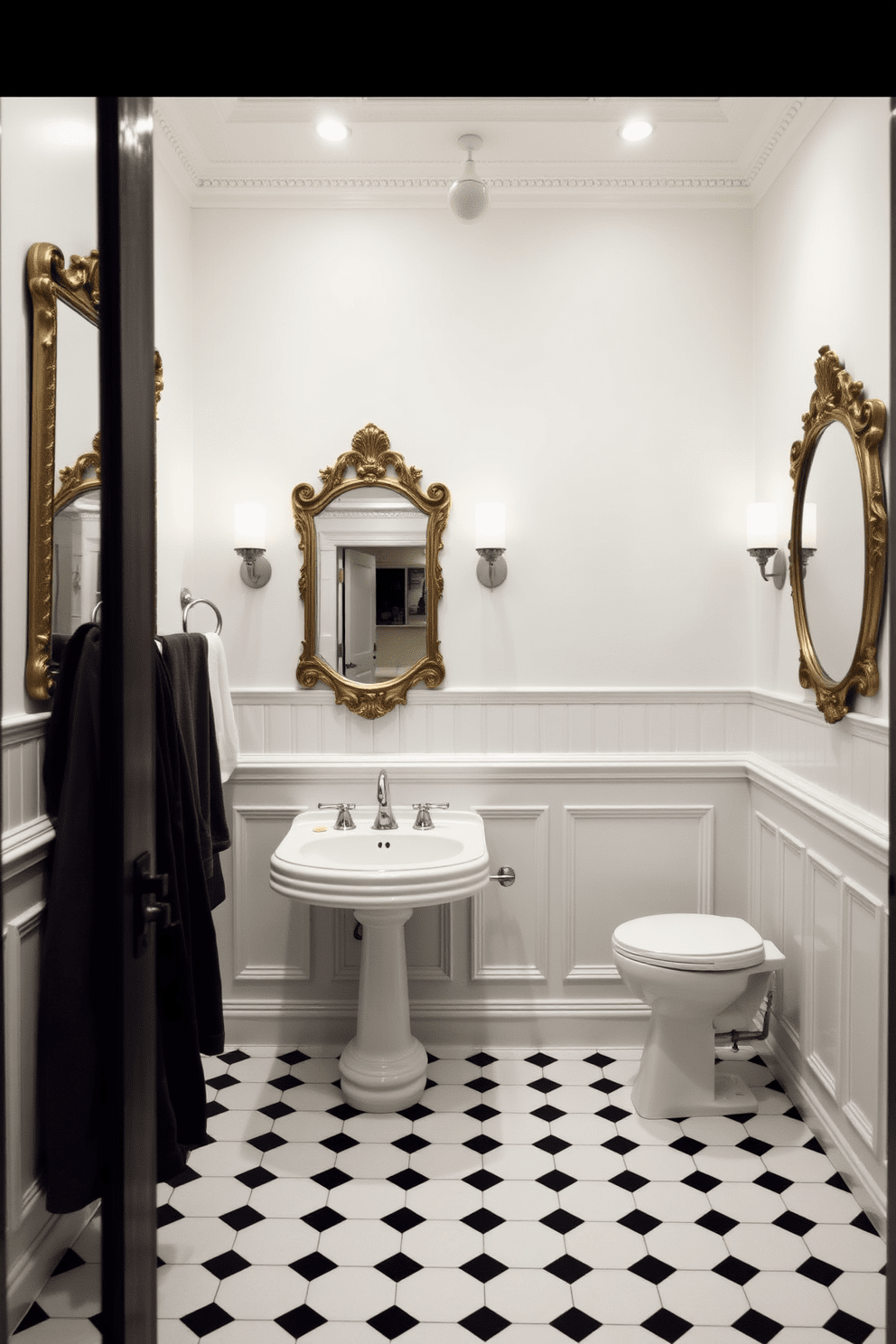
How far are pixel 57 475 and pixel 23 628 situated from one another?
29 centimetres

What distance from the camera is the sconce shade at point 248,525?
2.90 meters

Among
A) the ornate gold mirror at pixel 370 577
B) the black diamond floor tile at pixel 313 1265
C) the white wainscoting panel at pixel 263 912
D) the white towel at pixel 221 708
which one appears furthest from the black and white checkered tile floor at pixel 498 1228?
the ornate gold mirror at pixel 370 577

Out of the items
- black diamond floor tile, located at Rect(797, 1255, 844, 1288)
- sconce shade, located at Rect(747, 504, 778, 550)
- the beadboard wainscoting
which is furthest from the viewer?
the beadboard wainscoting

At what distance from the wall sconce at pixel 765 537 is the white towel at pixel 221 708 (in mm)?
1627

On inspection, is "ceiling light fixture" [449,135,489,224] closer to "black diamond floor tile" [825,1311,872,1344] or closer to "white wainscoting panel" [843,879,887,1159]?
"white wainscoting panel" [843,879,887,1159]

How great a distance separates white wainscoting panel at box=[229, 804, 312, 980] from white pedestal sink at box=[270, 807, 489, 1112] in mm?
189

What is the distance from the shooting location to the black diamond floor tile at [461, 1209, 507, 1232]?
2.09 metres

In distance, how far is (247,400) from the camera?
299 centimetres

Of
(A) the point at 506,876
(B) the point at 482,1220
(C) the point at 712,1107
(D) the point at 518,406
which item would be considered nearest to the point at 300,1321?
(B) the point at 482,1220

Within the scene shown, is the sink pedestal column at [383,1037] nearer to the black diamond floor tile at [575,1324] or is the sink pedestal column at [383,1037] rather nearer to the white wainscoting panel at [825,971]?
the black diamond floor tile at [575,1324]

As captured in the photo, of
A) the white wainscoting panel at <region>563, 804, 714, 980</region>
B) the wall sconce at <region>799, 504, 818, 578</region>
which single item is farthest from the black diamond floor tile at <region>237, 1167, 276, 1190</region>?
the wall sconce at <region>799, 504, 818, 578</region>

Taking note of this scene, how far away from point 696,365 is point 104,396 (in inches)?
95.2

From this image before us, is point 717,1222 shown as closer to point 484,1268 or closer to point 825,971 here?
point 484,1268
